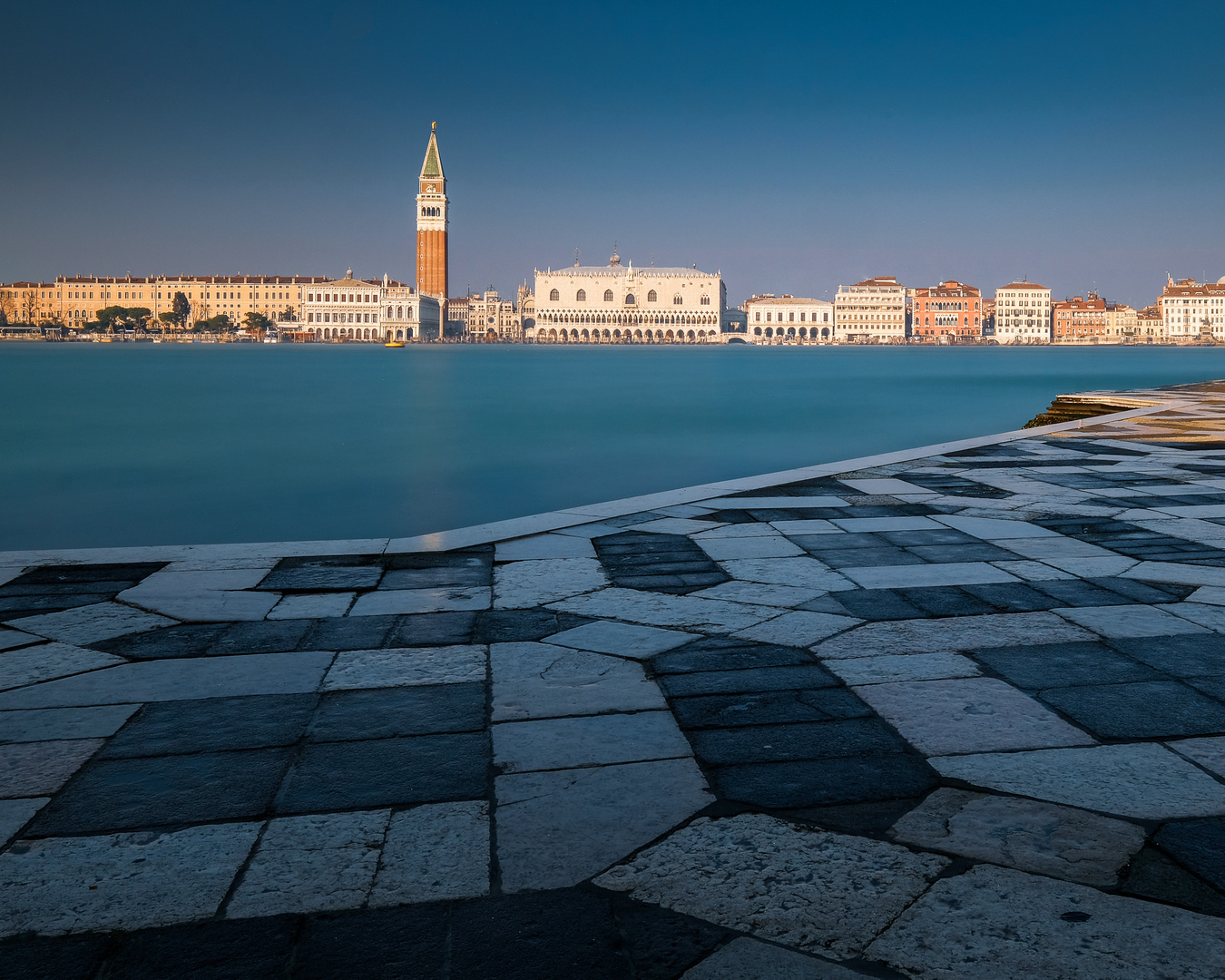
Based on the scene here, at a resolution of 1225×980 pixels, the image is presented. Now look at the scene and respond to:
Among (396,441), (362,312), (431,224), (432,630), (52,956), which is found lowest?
(52,956)

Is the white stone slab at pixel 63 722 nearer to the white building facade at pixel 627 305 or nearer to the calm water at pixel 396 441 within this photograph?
the calm water at pixel 396 441

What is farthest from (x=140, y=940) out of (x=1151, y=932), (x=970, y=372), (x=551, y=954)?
(x=970, y=372)

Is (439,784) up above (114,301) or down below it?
below

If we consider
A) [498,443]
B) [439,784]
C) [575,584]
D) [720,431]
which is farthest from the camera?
[720,431]

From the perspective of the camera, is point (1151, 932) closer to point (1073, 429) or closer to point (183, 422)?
point (1073, 429)

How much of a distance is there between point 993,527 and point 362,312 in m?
115

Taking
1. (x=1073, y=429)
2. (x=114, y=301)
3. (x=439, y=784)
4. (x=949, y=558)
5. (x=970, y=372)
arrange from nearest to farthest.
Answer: (x=439, y=784) → (x=949, y=558) → (x=1073, y=429) → (x=970, y=372) → (x=114, y=301)

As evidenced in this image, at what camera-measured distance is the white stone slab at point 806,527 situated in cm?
436

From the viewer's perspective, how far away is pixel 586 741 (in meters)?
2.06

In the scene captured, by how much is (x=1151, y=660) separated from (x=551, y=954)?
1.84m

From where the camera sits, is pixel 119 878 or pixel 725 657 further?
pixel 725 657

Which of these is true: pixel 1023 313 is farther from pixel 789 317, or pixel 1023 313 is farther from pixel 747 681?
pixel 747 681

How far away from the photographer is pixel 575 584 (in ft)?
11.3

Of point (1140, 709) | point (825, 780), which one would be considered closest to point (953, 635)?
point (1140, 709)
